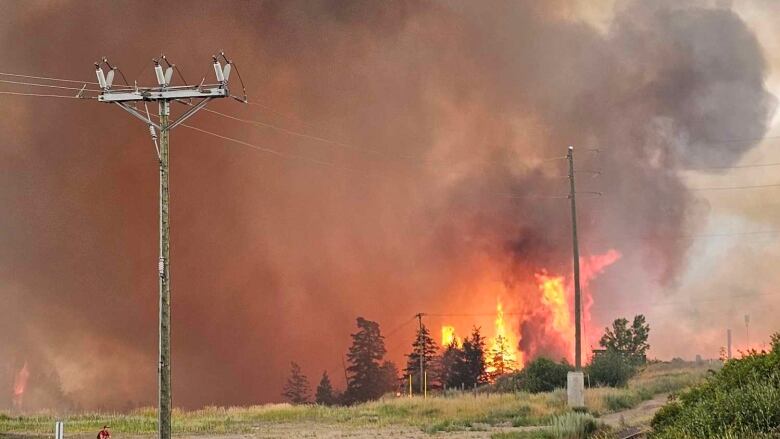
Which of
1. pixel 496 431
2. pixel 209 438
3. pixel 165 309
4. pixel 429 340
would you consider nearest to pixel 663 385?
pixel 496 431

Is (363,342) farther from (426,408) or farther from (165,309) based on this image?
(165,309)

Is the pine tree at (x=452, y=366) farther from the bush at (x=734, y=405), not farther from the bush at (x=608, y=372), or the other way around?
the bush at (x=734, y=405)

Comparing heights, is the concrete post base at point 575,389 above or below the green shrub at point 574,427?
above

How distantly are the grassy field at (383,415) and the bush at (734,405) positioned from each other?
47.6ft

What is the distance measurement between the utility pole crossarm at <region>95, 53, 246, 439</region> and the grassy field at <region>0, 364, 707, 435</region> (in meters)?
13.6

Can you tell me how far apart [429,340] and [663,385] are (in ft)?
185

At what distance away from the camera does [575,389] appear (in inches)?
1702

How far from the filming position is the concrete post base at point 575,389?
43.1m

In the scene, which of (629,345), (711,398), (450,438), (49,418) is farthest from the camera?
(629,345)

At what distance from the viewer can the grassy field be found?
40.3m

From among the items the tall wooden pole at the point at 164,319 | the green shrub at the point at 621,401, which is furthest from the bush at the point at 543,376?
the tall wooden pole at the point at 164,319

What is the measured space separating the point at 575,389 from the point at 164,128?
974 inches

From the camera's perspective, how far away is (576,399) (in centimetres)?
4331

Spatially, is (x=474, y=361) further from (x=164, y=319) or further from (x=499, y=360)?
(x=164, y=319)
